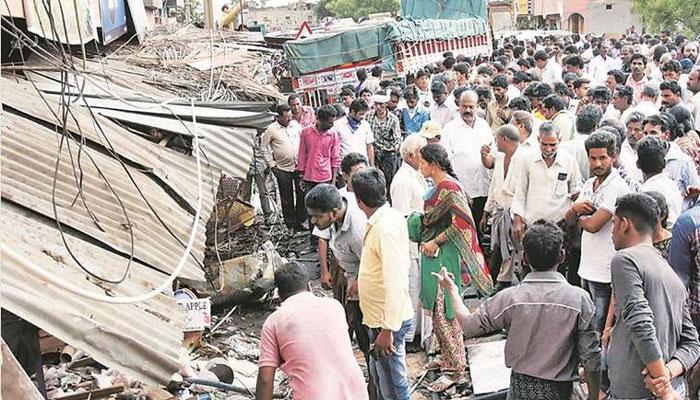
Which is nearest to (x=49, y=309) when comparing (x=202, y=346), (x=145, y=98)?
(x=145, y=98)

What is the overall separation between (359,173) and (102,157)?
1.59 m

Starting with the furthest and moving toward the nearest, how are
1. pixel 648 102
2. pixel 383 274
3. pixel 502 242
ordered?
pixel 648 102 < pixel 502 242 < pixel 383 274

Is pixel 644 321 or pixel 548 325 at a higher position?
pixel 644 321

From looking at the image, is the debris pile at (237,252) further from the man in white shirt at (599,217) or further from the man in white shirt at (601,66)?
the man in white shirt at (601,66)

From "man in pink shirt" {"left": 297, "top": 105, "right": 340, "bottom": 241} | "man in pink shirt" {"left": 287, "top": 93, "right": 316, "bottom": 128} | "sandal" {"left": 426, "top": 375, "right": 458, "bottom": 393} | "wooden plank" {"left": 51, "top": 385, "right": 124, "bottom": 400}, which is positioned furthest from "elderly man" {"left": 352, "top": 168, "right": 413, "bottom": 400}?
"man in pink shirt" {"left": 287, "top": 93, "right": 316, "bottom": 128}

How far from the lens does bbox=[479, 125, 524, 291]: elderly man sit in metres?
6.84

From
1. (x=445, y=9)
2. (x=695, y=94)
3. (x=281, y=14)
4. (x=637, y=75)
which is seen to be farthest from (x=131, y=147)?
(x=281, y=14)

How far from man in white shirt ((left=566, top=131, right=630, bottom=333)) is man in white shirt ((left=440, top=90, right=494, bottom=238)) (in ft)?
8.17

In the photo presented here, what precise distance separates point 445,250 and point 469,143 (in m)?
2.37

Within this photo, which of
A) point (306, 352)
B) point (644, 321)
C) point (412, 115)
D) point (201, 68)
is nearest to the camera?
point (644, 321)

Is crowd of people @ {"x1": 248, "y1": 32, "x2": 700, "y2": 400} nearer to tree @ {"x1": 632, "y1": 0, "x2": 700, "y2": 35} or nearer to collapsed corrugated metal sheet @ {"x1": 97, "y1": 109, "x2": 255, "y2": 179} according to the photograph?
collapsed corrugated metal sheet @ {"x1": 97, "y1": 109, "x2": 255, "y2": 179}

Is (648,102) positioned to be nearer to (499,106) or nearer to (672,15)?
(499,106)

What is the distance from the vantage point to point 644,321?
11.4ft

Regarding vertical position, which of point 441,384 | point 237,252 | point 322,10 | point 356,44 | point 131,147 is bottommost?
point 441,384
